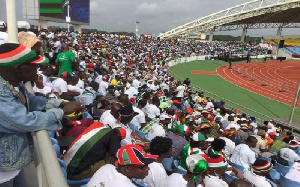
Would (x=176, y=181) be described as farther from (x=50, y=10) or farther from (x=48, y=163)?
(x=50, y=10)

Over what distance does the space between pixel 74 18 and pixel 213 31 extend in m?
41.5

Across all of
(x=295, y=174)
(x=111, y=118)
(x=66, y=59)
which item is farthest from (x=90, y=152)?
(x=66, y=59)

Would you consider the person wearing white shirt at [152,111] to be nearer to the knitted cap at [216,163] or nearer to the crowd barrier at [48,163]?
the knitted cap at [216,163]

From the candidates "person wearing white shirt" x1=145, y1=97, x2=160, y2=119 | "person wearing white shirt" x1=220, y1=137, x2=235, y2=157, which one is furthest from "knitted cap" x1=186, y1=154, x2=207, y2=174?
"person wearing white shirt" x1=145, y1=97, x2=160, y2=119

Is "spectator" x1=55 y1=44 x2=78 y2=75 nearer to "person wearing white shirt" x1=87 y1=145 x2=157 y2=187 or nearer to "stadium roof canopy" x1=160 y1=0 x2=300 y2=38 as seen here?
"person wearing white shirt" x1=87 y1=145 x2=157 y2=187

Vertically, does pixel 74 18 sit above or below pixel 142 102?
above

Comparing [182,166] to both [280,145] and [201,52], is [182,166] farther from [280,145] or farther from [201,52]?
[201,52]

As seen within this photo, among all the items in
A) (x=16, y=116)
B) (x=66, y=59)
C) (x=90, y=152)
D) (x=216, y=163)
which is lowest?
(x=216, y=163)

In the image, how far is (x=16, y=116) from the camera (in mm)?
1665

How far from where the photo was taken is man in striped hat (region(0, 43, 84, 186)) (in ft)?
5.51

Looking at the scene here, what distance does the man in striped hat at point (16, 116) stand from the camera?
1679 mm

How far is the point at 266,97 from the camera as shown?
21031mm

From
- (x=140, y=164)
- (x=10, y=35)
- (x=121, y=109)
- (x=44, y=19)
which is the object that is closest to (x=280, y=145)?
(x=121, y=109)

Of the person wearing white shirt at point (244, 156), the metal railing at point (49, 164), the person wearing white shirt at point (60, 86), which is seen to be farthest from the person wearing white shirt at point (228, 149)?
the metal railing at point (49, 164)
